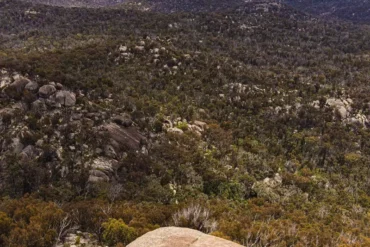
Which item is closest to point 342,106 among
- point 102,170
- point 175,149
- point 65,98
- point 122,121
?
point 175,149

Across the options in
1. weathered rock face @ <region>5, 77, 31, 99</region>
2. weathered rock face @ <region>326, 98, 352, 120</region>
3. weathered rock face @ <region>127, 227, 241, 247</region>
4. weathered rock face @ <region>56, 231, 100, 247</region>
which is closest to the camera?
weathered rock face @ <region>127, 227, 241, 247</region>

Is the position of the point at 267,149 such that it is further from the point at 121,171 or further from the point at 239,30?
the point at 239,30

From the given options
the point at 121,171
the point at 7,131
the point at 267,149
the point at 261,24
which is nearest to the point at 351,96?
the point at 267,149

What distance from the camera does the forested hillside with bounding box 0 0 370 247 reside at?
25.5 m

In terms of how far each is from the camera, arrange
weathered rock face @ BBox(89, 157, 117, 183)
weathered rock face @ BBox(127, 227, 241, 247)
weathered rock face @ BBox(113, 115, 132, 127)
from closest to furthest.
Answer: weathered rock face @ BBox(127, 227, 241, 247) < weathered rock face @ BBox(89, 157, 117, 183) < weathered rock face @ BBox(113, 115, 132, 127)

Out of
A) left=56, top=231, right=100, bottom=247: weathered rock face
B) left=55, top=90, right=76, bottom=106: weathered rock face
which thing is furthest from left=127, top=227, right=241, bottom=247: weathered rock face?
left=55, top=90, right=76, bottom=106: weathered rock face

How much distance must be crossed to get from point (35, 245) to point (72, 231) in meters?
3.51

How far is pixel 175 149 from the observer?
5216cm

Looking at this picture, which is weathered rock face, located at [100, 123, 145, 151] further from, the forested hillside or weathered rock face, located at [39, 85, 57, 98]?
weathered rock face, located at [39, 85, 57, 98]

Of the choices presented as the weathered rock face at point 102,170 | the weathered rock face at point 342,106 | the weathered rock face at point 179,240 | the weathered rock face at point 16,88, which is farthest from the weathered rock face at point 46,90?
the weathered rock face at point 342,106

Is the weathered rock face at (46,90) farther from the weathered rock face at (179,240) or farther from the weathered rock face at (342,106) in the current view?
the weathered rock face at (342,106)

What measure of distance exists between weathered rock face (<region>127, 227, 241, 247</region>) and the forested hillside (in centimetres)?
715

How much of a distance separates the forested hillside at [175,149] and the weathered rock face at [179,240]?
7.15 metres

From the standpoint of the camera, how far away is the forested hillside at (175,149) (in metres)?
25.5
